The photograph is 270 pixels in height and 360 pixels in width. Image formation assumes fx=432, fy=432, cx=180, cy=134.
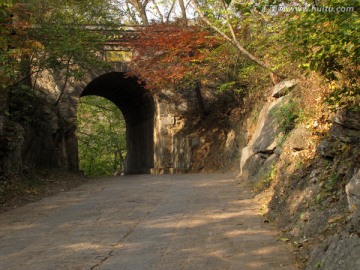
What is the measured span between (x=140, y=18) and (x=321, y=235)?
22.5 m

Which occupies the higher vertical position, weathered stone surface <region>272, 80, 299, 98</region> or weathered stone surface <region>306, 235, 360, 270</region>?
weathered stone surface <region>272, 80, 299, 98</region>

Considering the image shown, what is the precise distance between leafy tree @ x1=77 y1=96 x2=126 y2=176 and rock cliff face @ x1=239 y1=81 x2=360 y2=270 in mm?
23344

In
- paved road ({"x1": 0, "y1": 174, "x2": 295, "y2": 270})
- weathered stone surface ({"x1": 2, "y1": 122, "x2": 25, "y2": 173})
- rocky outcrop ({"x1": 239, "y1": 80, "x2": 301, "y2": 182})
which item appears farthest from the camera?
weathered stone surface ({"x1": 2, "y1": 122, "x2": 25, "y2": 173})

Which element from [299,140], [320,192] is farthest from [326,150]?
[299,140]

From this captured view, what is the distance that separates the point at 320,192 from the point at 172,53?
10.8 meters

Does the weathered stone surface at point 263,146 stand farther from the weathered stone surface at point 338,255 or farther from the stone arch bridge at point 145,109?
the stone arch bridge at point 145,109

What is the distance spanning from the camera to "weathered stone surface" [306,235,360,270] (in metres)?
3.33

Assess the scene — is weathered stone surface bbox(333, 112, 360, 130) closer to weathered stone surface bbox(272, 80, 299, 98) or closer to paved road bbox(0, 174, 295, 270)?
paved road bbox(0, 174, 295, 270)

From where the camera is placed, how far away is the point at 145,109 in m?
21.9

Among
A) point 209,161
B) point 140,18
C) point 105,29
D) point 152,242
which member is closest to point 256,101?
point 209,161

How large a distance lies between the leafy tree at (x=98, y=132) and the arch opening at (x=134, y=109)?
5344 mm

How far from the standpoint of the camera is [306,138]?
7.12 m

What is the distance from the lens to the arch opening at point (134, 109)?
2050 centimetres

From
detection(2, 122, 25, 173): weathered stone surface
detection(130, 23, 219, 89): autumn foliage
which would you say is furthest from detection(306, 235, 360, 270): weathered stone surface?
detection(130, 23, 219, 89): autumn foliage
